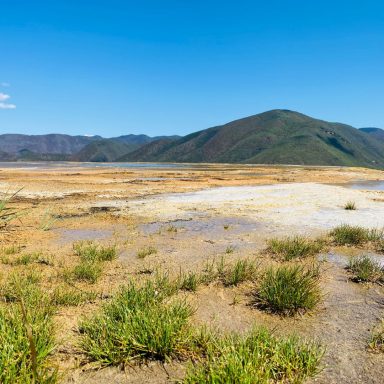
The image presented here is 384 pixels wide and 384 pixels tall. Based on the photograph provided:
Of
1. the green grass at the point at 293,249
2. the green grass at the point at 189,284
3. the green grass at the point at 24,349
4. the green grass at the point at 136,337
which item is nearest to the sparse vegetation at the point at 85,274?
the green grass at the point at 189,284

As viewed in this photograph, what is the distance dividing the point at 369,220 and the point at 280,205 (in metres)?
5.51

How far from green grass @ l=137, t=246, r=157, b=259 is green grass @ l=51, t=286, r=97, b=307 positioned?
9.73 ft

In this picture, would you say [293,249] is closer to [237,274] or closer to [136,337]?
[237,274]

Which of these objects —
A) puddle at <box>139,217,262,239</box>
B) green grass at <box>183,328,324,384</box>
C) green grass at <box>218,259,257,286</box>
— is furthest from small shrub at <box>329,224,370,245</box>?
green grass at <box>183,328,324,384</box>

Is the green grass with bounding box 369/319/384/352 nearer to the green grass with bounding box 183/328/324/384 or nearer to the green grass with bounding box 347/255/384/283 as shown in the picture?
the green grass with bounding box 183/328/324/384

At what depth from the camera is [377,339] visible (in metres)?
4.84

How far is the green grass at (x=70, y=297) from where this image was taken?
599 cm

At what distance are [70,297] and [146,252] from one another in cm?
365

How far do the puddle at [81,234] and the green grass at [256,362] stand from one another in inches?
327

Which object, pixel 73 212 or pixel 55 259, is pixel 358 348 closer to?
pixel 55 259

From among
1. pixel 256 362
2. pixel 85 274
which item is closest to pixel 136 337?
pixel 256 362

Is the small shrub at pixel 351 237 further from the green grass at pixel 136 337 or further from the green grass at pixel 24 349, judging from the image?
the green grass at pixel 24 349

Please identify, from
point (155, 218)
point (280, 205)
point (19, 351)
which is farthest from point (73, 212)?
point (19, 351)

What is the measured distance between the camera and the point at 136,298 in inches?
210
